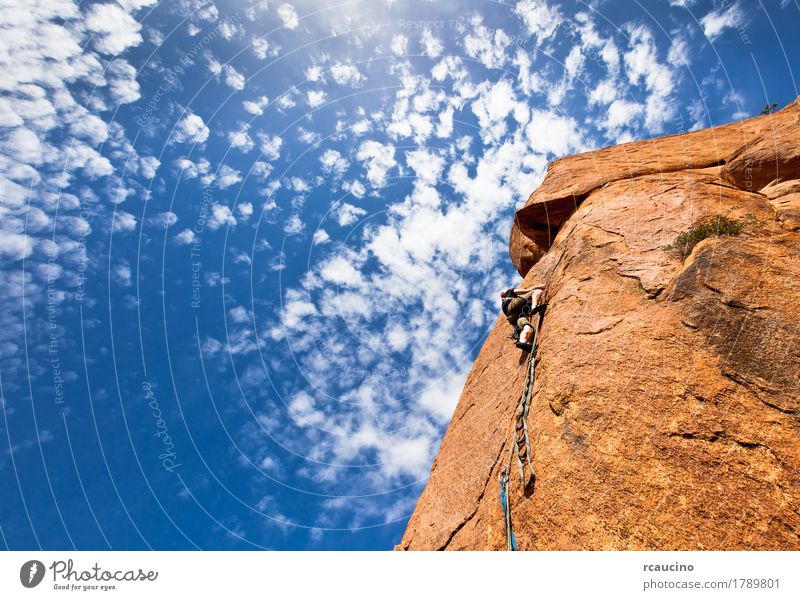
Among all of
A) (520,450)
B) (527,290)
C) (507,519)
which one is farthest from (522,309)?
(507,519)

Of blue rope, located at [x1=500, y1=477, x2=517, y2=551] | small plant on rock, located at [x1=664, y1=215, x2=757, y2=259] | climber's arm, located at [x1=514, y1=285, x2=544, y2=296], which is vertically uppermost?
small plant on rock, located at [x1=664, y1=215, x2=757, y2=259]

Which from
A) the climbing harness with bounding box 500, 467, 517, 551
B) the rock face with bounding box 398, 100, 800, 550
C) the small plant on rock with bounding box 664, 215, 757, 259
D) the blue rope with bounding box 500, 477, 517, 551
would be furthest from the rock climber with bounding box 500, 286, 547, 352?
the blue rope with bounding box 500, 477, 517, 551

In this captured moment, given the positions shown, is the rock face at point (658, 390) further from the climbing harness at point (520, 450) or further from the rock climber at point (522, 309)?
the rock climber at point (522, 309)

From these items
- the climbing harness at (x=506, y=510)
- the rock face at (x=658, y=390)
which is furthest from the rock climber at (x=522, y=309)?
the climbing harness at (x=506, y=510)

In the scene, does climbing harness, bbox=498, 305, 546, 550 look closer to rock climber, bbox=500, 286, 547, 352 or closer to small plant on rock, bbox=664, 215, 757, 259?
rock climber, bbox=500, 286, 547, 352

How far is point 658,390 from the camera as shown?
583 centimetres

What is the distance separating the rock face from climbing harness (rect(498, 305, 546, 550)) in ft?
0.47

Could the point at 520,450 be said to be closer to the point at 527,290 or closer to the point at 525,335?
the point at 525,335

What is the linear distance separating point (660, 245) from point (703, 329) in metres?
3.02

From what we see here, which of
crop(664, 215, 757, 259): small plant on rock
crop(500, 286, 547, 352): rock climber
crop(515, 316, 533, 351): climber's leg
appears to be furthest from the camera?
crop(500, 286, 547, 352): rock climber

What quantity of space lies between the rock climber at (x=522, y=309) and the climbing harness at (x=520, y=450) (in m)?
1.01

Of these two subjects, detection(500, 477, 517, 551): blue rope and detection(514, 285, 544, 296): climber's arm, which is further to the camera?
detection(514, 285, 544, 296): climber's arm

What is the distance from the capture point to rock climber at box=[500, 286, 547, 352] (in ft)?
30.9
